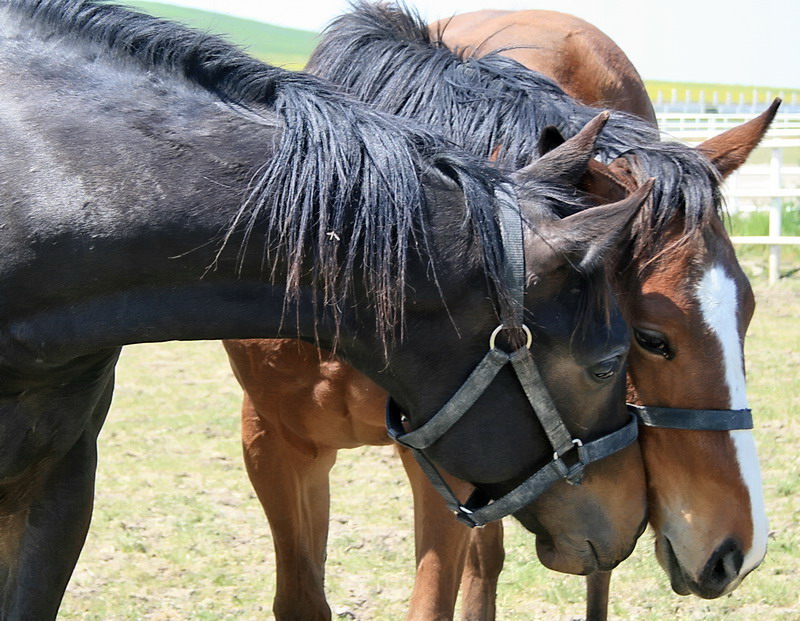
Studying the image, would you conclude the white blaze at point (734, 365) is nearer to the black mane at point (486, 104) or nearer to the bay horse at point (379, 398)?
the bay horse at point (379, 398)

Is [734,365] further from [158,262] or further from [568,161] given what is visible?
[158,262]

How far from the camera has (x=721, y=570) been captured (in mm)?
2504

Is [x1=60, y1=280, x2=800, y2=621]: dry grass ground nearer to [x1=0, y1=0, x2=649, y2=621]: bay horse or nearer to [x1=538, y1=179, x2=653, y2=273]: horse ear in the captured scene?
[x1=0, y1=0, x2=649, y2=621]: bay horse

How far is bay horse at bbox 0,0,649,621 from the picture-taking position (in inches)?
79.8

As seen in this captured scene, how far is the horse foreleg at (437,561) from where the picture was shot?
3.01 metres

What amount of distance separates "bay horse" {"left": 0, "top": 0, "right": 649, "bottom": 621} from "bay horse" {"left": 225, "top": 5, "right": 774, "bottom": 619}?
32 cm

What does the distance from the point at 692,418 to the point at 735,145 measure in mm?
758

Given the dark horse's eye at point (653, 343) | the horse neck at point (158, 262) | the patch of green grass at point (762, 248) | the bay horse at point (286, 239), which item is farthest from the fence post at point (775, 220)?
the horse neck at point (158, 262)

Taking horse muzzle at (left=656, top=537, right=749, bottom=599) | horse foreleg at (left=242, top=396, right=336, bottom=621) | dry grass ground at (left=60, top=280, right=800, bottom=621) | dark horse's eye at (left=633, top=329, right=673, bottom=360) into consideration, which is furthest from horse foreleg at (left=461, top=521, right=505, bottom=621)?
dark horse's eye at (left=633, top=329, right=673, bottom=360)

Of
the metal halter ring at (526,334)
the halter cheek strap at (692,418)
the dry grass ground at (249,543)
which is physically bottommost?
the dry grass ground at (249,543)

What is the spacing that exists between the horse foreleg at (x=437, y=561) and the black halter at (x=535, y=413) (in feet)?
2.23

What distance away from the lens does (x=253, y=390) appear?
3.19 metres

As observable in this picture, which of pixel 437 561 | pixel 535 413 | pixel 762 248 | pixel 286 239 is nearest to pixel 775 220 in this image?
pixel 762 248

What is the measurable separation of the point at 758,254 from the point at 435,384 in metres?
10.1
